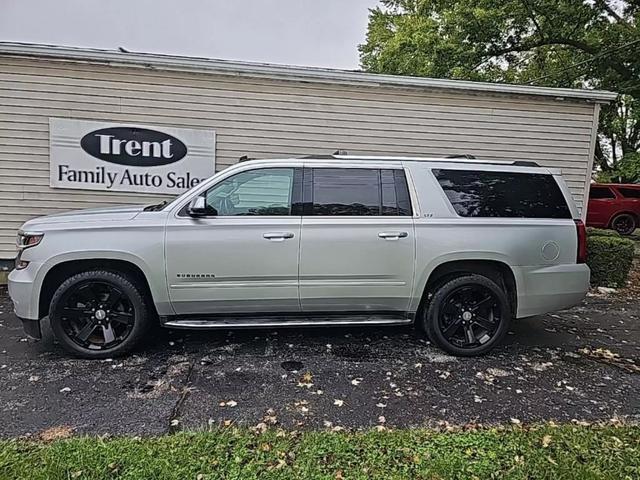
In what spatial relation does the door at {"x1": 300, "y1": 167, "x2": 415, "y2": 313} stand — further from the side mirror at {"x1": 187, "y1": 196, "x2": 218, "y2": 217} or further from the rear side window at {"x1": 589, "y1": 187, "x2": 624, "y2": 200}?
the rear side window at {"x1": 589, "y1": 187, "x2": 624, "y2": 200}

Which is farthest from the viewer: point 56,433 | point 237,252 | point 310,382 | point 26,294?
point 237,252

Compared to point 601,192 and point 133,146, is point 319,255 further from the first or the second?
point 601,192

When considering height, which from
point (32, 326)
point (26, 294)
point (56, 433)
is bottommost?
point (56, 433)

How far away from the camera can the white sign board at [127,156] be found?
648 centimetres

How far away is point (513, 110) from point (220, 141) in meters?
4.74

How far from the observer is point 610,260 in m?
7.24

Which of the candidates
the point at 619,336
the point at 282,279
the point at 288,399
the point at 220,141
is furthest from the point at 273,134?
the point at 619,336

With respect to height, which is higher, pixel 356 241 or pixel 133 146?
pixel 133 146

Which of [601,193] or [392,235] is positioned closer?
[392,235]

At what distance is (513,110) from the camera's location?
726 cm

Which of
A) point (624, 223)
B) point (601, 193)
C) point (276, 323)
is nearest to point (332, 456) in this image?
point (276, 323)

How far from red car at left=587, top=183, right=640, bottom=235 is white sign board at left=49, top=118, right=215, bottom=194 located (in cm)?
1313

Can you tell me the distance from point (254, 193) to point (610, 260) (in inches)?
245

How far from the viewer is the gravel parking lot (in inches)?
120
